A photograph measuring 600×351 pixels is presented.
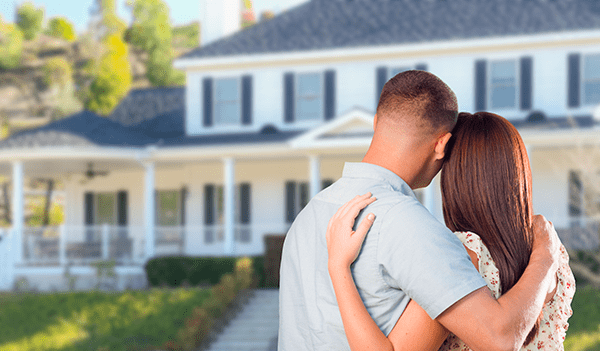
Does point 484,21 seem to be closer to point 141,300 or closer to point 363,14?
point 363,14

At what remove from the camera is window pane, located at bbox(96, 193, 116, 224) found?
68.4ft

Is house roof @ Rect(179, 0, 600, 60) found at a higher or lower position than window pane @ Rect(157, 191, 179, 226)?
higher

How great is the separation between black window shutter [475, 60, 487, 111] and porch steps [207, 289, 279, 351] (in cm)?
742

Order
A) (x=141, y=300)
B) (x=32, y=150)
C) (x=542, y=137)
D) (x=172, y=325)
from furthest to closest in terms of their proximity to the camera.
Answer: (x=32, y=150) < (x=542, y=137) < (x=141, y=300) < (x=172, y=325)

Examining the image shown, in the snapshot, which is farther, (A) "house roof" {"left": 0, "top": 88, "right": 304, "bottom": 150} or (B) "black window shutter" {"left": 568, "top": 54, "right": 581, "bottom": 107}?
(A) "house roof" {"left": 0, "top": 88, "right": 304, "bottom": 150}

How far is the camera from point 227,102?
18500 millimetres

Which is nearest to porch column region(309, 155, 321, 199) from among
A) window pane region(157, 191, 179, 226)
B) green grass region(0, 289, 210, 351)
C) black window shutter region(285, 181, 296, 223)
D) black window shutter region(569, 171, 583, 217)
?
black window shutter region(285, 181, 296, 223)

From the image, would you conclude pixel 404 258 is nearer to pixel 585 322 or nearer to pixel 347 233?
pixel 347 233

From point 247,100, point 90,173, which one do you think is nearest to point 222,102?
point 247,100

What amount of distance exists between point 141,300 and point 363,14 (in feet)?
34.2

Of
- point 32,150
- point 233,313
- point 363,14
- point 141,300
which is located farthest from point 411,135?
point 363,14

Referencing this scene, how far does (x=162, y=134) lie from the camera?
19797 millimetres

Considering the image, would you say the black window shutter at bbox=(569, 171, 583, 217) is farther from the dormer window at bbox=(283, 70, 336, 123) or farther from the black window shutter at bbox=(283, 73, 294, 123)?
the black window shutter at bbox=(283, 73, 294, 123)

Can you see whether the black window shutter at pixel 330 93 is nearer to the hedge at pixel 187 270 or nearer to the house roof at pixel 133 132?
the house roof at pixel 133 132
